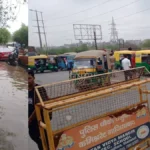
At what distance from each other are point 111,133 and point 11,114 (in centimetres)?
154

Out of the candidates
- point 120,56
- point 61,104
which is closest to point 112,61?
point 120,56

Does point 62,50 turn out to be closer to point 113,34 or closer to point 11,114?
point 113,34

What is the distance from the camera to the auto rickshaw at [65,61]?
150 centimetres

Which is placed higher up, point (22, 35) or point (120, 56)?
point (22, 35)

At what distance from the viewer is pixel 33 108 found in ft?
4.95

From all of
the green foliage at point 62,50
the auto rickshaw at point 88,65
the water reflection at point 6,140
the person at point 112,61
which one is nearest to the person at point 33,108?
the green foliage at point 62,50

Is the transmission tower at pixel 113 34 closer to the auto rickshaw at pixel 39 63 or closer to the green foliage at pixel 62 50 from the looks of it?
the green foliage at pixel 62 50

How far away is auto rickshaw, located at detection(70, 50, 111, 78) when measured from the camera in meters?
1.59

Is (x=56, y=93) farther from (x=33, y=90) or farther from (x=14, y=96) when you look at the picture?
(x=14, y=96)

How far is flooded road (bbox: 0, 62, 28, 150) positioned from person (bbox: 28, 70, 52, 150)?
0.88m

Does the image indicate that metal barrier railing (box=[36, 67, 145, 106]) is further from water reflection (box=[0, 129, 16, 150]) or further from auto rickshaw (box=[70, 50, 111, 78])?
water reflection (box=[0, 129, 16, 150])

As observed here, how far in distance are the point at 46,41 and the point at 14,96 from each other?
1479 millimetres

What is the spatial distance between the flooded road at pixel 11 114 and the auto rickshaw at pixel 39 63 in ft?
3.23

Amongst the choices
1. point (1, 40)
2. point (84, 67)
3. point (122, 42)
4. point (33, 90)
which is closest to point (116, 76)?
point (122, 42)
